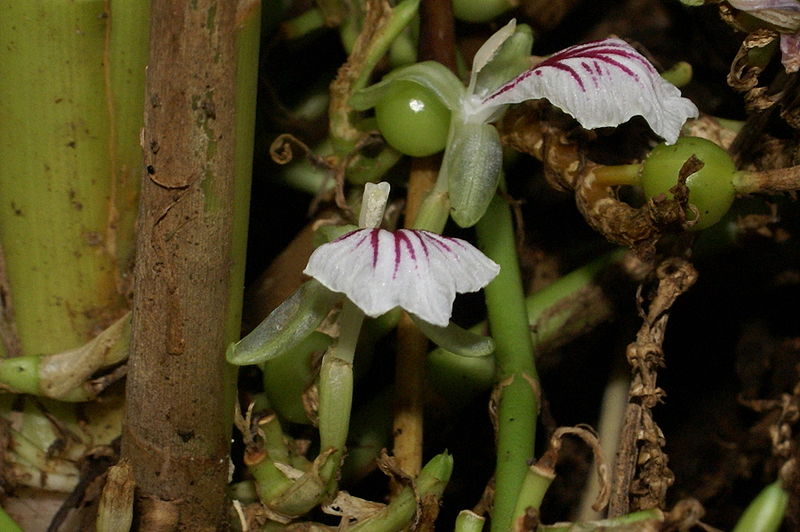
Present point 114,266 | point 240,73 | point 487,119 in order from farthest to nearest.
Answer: point 114,266
point 487,119
point 240,73

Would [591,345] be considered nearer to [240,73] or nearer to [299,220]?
[299,220]

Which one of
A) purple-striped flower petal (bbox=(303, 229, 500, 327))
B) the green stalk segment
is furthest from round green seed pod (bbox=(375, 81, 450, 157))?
the green stalk segment

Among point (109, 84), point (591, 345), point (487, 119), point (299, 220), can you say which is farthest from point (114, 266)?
point (591, 345)

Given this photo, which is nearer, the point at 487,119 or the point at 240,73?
the point at 240,73

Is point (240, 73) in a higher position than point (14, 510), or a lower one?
higher

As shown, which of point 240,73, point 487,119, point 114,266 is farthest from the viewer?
point 114,266

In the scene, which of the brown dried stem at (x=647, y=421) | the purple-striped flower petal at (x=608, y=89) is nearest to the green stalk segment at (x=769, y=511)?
the brown dried stem at (x=647, y=421)

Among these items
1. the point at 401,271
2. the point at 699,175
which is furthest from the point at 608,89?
the point at 401,271
